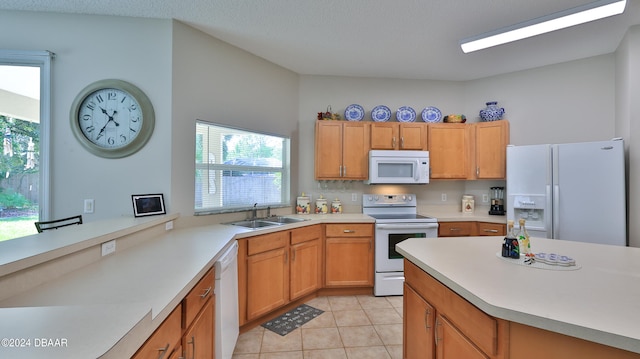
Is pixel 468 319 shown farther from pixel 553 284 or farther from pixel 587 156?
pixel 587 156

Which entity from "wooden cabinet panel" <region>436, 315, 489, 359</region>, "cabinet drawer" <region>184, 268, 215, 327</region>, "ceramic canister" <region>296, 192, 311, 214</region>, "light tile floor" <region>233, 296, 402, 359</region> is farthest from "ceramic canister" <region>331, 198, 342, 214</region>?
"wooden cabinet panel" <region>436, 315, 489, 359</region>

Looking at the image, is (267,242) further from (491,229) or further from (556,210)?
(556,210)

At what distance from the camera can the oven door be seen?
3.10 meters

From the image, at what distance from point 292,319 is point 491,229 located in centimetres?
241

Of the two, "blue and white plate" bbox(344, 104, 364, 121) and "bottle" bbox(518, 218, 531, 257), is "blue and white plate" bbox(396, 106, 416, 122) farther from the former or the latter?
"bottle" bbox(518, 218, 531, 257)

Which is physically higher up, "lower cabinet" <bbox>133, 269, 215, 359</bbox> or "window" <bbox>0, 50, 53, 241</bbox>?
"window" <bbox>0, 50, 53, 241</bbox>

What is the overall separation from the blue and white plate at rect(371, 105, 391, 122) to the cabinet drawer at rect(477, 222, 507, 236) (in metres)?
1.73

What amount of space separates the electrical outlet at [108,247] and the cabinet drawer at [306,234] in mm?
1491

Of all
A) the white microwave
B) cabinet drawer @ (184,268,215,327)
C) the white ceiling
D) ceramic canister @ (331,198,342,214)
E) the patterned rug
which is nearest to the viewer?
cabinet drawer @ (184,268,215,327)

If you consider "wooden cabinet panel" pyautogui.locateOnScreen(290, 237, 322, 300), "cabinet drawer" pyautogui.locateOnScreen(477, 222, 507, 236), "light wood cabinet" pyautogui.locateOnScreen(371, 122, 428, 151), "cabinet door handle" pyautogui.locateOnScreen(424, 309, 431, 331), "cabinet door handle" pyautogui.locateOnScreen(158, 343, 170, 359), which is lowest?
"wooden cabinet panel" pyautogui.locateOnScreen(290, 237, 322, 300)

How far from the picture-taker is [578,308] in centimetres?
90

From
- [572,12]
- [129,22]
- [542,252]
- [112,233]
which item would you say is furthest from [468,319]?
[129,22]

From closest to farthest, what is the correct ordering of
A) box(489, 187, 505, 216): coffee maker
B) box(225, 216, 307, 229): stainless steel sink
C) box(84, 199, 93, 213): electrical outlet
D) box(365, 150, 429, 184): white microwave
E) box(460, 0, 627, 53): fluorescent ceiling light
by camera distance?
box(460, 0, 627, 53): fluorescent ceiling light < box(84, 199, 93, 213): electrical outlet < box(225, 216, 307, 229): stainless steel sink < box(365, 150, 429, 184): white microwave < box(489, 187, 505, 216): coffee maker

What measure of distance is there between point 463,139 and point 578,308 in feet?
9.77
